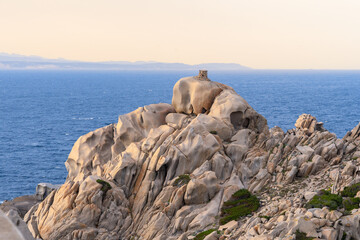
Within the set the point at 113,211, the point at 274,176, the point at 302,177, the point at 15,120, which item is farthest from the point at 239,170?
the point at 15,120

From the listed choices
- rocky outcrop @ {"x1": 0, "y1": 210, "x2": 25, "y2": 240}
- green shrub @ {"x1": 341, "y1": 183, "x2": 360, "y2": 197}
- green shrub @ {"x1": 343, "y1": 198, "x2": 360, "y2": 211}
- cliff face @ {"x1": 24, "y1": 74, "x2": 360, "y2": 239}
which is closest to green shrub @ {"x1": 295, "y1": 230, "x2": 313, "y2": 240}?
cliff face @ {"x1": 24, "y1": 74, "x2": 360, "y2": 239}

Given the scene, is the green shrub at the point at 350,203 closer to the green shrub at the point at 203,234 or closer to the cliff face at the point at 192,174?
the cliff face at the point at 192,174

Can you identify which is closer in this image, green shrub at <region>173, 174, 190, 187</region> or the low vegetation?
the low vegetation

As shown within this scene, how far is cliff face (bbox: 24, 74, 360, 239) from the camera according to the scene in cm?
4838

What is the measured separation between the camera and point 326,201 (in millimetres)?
40375

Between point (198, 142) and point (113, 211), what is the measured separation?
1306 centimetres

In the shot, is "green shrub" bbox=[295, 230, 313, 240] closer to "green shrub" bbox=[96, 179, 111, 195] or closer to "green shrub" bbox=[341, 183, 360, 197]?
"green shrub" bbox=[341, 183, 360, 197]

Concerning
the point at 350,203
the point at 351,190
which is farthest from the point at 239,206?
the point at 350,203

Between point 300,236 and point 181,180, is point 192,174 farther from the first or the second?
point 300,236

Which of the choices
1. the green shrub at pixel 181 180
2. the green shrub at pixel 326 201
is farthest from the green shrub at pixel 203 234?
the green shrub at pixel 326 201

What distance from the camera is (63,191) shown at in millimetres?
51844

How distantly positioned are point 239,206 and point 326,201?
1079 centimetres

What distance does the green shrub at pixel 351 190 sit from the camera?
43031 mm

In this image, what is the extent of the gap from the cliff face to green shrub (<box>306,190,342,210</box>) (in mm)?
1360
